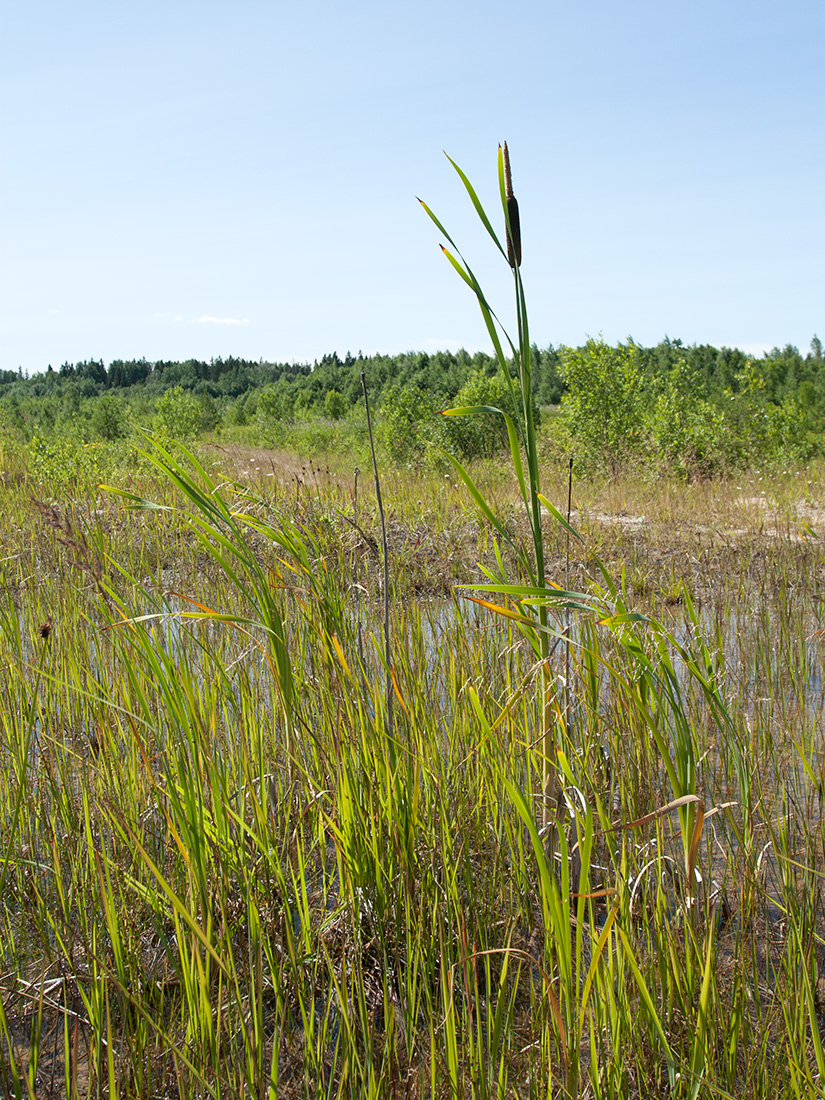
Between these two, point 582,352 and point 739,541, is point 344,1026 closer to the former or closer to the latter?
point 739,541

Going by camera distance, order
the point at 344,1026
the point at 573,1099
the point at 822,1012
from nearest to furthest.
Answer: the point at 573,1099 → the point at 344,1026 → the point at 822,1012

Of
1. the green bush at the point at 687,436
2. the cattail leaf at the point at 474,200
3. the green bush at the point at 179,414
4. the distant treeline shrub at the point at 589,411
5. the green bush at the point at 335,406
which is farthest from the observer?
the green bush at the point at 335,406

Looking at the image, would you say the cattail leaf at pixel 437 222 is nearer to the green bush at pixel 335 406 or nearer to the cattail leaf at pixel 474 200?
the cattail leaf at pixel 474 200

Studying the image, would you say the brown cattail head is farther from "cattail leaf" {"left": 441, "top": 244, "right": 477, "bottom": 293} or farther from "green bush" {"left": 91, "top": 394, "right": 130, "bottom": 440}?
"green bush" {"left": 91, "top": 394, "right": 130, "bottom": 440}

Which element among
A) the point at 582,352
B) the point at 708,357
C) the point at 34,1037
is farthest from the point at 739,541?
the point at 708,357

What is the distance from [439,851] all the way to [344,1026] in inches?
21.0

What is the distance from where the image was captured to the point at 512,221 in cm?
106

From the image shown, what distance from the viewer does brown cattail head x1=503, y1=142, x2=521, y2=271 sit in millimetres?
1057

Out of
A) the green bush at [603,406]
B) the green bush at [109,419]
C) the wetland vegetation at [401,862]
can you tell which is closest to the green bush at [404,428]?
the green bush at [603,406]

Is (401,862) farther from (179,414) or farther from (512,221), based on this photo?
(179,414)

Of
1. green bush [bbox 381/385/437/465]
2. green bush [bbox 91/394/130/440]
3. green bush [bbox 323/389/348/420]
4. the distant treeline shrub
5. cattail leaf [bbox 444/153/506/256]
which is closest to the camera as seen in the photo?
cattail leaf [bbox 444/153/506/256]

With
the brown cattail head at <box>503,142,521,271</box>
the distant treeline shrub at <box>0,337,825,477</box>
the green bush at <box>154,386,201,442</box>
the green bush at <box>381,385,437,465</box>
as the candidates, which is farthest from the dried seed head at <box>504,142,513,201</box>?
the green bush at <box>154,386,201,442</box>

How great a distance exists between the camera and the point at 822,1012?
4.47 feet

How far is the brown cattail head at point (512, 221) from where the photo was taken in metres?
1.06
